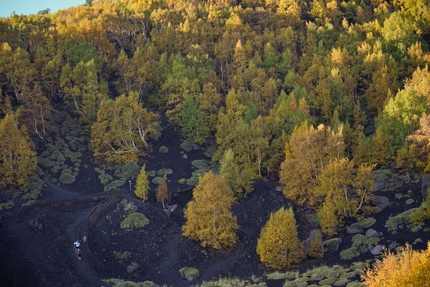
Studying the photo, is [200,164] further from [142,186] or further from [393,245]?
[393,245]

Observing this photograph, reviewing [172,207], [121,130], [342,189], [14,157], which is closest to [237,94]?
[121,130]

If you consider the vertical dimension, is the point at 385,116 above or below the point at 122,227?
above

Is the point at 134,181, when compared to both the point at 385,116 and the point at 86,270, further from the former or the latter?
the point at 385,116

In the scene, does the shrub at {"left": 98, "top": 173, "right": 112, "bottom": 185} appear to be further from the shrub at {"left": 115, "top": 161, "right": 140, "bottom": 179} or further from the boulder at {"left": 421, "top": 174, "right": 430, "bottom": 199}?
the boulder at {"left": 421, "top": 174, "right": 430, "bottom": 199}

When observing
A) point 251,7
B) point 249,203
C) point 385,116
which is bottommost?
point 249,203

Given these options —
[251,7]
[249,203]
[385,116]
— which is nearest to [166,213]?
[249,203]
